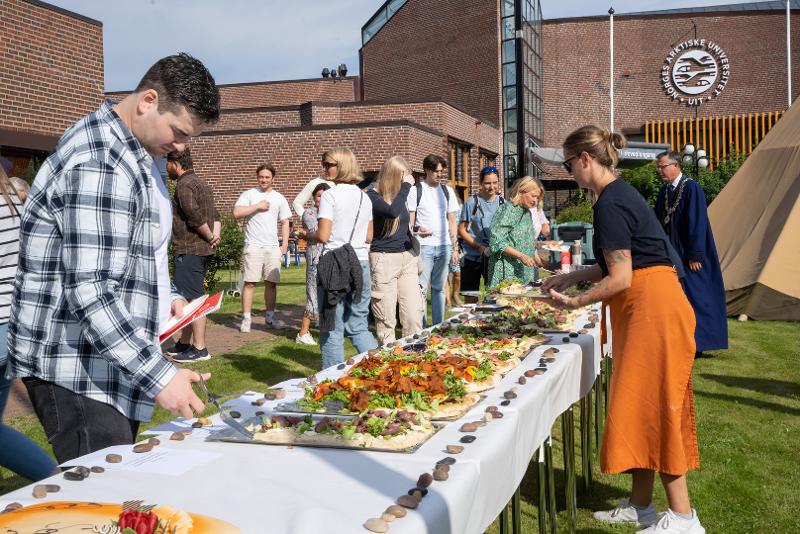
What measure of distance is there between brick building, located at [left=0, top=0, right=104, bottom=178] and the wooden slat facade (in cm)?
2625

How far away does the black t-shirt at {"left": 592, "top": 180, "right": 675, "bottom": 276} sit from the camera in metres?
3.29

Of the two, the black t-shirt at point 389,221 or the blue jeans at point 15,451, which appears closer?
the blue jeans at point 15,451

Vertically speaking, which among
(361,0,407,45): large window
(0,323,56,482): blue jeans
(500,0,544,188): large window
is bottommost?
(0,323,56,482): blue jeans

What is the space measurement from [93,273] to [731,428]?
5221mm

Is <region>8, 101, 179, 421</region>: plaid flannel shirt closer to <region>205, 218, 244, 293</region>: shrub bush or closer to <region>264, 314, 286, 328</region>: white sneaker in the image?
<region>264, 314, 286, 328</region>: white sneaker

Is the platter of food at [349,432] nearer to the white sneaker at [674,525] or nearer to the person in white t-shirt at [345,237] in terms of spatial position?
the white sneaker at [674,525]

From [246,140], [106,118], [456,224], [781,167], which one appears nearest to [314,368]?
[456,224]

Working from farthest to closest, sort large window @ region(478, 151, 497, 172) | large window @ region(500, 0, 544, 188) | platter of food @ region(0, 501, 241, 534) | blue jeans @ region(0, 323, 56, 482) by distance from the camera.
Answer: large window @ region(500, 0, 544, 188) → large window @ region(478, 151, 497, 172) → blue jeans @ region(0, 323, 56, 482) → platter of food @ region(0, 501, 241, 534)

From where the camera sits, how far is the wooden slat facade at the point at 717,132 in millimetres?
33844

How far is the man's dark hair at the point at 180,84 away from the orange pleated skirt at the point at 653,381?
2.14 m

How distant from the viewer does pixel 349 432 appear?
2.17 metres

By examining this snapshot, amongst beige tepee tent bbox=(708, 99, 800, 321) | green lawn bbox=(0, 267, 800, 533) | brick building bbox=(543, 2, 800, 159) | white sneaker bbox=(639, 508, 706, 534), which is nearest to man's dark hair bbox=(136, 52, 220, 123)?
white sneaker bbox=(639, 508, 706, 534)

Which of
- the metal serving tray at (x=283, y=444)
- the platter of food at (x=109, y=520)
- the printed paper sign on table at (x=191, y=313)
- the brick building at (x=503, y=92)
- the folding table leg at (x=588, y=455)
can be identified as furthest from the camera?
the brick building at (x=503, y=92)

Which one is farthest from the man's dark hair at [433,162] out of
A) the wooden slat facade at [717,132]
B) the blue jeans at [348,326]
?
the wooden slat facade at [717,132]
